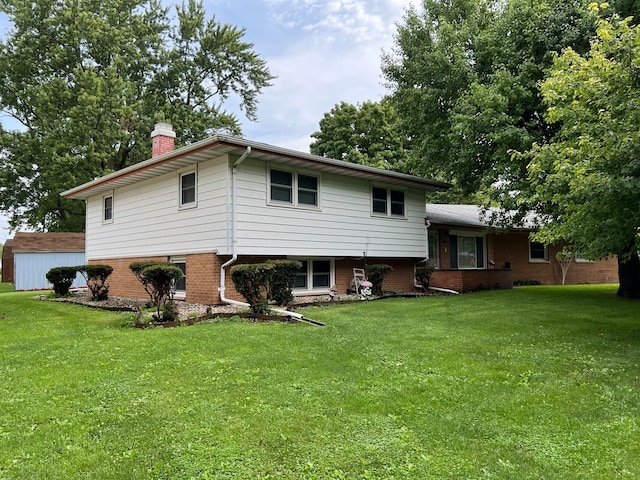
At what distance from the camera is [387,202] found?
1431 centimetres

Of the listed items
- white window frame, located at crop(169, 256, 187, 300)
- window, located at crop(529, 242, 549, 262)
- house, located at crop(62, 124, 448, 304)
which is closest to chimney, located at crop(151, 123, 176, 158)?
house, located at crop(62, 124, 448, 304)

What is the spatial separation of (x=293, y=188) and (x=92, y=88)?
1839cm

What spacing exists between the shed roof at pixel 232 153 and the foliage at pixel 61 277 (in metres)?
2.91

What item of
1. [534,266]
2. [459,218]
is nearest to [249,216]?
[459,218]

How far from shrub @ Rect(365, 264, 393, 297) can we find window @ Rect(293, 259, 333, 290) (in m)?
1.14

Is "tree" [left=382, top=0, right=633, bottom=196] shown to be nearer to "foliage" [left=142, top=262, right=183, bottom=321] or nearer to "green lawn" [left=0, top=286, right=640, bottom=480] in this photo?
"green lawn" [left=0, top=286, right=640, bottom=480]

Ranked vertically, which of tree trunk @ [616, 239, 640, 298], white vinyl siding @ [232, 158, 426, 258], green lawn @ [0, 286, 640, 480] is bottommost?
green lawn @ [0, 286, 640, 480]

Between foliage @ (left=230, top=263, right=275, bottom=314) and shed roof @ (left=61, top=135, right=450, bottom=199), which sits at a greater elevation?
shed roof @ (left=61, top=135, right=450, bottom=199)

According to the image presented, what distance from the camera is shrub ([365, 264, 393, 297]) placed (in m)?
13.0

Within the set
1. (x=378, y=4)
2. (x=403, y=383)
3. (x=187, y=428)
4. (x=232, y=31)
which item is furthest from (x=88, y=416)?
(x=232, y=31)

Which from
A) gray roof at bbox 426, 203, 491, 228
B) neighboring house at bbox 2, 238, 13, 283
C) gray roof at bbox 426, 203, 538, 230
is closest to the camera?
gray roof at bbox 426, 203, 538, 230

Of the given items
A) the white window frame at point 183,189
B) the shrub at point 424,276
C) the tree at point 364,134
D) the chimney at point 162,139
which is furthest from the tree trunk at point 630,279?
the tree at point 364,134

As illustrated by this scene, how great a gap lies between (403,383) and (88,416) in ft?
9.10

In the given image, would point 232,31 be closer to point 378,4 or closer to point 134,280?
point 378,4
